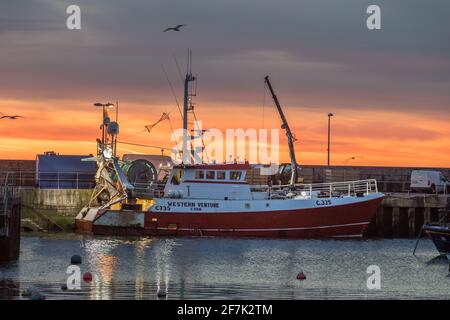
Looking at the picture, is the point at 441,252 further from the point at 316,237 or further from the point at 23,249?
the point at 23,249

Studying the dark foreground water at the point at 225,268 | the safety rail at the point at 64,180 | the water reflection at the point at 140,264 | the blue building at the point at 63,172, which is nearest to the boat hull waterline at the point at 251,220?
the dark foreground water at the point at 225,268

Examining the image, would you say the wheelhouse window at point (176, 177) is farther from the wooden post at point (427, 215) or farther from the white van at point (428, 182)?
the white van at point (428, 182)

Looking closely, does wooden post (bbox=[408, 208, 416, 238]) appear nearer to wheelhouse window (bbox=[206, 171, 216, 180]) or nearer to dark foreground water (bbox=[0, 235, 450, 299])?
dark foreground water (bbox=[0, 235, 450, 299])

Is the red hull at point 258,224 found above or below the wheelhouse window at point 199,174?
below

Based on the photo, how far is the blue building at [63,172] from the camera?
2746 inches

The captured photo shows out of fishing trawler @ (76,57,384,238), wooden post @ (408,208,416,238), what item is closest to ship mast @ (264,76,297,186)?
fishing trawler @ (76,57,384,238)

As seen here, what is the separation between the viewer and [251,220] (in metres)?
59.0

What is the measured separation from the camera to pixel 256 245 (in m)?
55.0

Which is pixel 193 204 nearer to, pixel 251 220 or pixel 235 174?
pixel 235 174

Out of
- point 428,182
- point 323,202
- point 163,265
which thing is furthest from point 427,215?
point 163,265

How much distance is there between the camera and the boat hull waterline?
59.0 m
